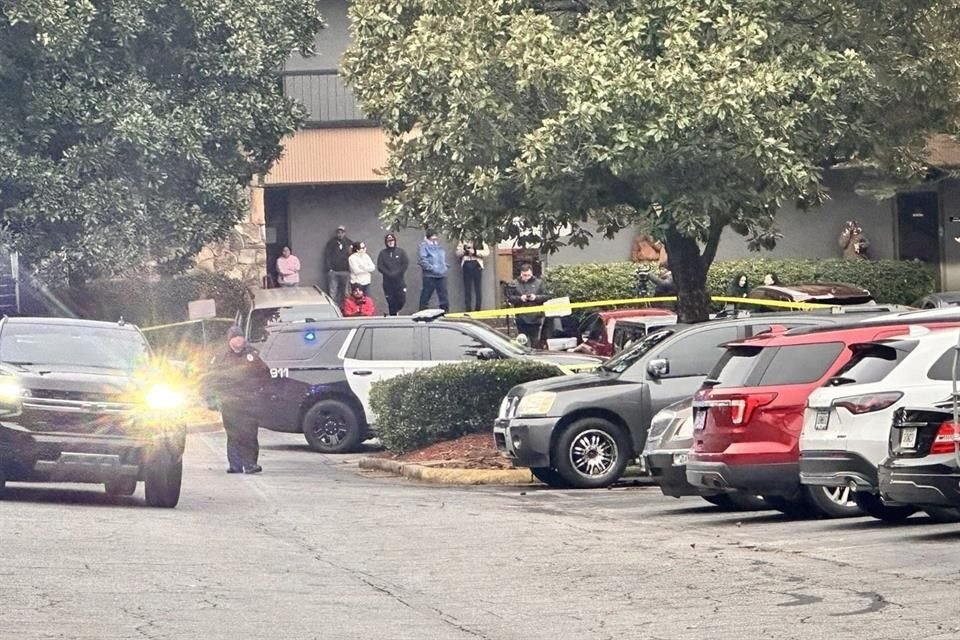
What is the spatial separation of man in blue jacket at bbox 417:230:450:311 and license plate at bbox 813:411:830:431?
926 inches

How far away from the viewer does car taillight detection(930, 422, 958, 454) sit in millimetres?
14070

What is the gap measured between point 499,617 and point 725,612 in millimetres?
1288

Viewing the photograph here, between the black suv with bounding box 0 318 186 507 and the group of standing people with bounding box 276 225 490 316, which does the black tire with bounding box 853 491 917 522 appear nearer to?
the black suv with bounding box 0 318 186 507

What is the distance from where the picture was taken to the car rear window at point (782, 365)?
16641 millimetres

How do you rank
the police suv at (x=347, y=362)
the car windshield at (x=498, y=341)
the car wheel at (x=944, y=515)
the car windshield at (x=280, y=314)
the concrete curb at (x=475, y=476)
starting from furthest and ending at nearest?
the car windshield at (x=280, y=314), the police suv at (x=347, y=362), the car windshield at (x=498, y=341), the concrete curb at (x=475, y=476), the car wheel at (x=944, y=515)

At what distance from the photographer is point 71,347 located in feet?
62.6

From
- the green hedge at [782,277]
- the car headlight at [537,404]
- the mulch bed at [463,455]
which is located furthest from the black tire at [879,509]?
the green hedge at [782,277]

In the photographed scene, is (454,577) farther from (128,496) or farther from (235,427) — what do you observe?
(235,427)

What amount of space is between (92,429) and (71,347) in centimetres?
179

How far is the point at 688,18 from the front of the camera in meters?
21.8

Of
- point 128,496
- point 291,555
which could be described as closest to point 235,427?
point 128,496

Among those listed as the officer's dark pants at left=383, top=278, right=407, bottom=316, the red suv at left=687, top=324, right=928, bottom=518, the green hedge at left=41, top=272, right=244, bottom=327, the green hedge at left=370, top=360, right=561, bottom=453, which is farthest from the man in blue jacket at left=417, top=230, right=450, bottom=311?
the red suv at left=687, top=324, right=928, bottom=518

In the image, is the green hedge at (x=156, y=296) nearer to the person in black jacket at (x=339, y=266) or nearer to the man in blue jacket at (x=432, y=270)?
the person in black jacket at (x=339, y=266)

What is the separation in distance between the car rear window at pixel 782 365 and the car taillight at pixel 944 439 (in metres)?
2.49
